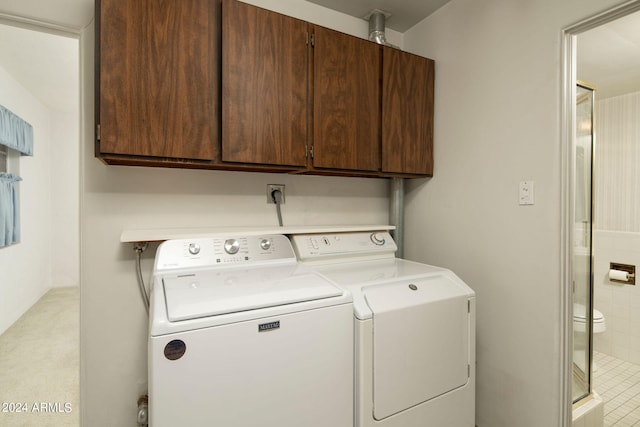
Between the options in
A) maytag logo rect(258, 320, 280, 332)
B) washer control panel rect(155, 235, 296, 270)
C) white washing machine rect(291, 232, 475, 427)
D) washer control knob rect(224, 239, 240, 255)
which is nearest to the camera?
maytag logo rect(258, 320, 280, 332)

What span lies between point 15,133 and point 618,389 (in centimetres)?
589

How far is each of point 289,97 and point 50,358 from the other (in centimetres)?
306

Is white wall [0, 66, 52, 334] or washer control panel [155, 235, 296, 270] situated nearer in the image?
washer control panel [155, 235, 296, 270]

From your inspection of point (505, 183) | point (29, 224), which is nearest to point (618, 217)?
point (505, 183)

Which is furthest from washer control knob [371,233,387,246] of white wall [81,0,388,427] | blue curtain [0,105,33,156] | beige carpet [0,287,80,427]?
blue curtain [0,105,33,156]

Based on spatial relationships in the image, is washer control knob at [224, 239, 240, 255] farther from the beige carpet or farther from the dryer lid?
the beige carpet

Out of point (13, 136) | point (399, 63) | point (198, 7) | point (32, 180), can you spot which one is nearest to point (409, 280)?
point (399, 63)

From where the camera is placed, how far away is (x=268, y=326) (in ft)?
3.41

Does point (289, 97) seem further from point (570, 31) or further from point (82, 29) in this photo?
point (570, 31)

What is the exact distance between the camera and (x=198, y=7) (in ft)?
4.47

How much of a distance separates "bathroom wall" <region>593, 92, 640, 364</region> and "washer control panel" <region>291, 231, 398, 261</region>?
2261 mm

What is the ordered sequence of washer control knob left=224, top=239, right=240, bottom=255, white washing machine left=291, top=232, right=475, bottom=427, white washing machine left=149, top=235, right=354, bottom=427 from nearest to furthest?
1. white washing machine left=149, top=235, right=354, bottom=427
2. white washing machine left=291, top=232, right=475, bottom=427
3. washer control knob left=224, top=239, right=240, bottom=255

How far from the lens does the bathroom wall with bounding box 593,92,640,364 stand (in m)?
2.75

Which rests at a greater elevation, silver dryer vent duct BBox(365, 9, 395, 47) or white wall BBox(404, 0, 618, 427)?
silver dryer vent duct BBox(365, 9, 395, 47)
